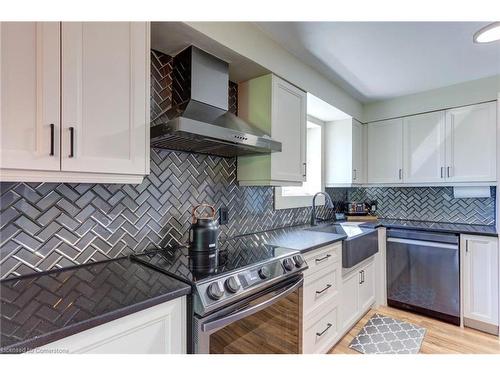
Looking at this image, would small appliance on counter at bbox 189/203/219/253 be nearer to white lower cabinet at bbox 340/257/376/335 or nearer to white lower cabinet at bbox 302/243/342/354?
white lower cabinet at bbox 302/243/342/354

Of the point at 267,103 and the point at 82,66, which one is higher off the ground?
the point at 267,103

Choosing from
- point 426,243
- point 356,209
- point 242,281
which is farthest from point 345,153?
point 242,281

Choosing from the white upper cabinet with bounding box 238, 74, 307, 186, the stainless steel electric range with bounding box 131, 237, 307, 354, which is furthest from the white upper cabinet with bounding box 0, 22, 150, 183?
the white upper cabinet with bounding box 238, 74, 307, 186

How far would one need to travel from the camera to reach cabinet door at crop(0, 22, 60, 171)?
2.83 ft

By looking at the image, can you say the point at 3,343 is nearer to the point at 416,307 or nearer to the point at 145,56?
the point at 145,56

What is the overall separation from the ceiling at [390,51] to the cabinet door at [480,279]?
1.56 m

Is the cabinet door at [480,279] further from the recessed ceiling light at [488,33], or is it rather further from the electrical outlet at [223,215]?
the electrical outlet at [223,215]

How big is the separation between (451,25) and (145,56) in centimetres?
195

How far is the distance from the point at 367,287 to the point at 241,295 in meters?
1.92

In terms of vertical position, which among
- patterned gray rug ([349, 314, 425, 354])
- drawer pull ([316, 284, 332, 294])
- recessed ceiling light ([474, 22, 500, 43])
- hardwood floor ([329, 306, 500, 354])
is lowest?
hardwood floor ([329, 306, 500, 354])

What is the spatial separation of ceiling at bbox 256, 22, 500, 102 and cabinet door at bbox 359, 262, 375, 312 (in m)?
1.88

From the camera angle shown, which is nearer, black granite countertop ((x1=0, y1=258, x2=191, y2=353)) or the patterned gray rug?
black granite countertop ((x1=0, y1=258, x2=191, y2=353))
